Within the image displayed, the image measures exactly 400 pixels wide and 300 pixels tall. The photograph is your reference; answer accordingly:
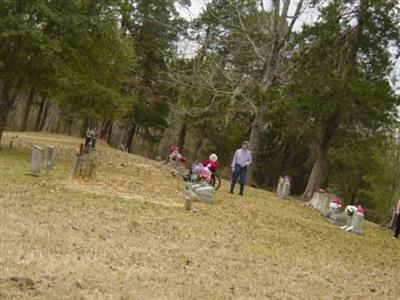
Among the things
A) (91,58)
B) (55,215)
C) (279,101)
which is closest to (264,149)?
(279,101)

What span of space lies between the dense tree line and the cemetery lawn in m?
6.35

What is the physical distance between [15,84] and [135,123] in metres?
26.2

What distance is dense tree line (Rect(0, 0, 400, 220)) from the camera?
20438 millimetres

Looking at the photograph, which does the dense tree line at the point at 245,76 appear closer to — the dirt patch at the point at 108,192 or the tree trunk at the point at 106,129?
the tree trunk at the point at 106,129

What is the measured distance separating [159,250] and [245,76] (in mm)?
23788

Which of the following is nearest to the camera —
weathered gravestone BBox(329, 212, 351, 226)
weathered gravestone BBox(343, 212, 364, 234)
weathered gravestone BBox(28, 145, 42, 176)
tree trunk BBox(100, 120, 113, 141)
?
weathered gravestone BBox(28, 145, 42, 176)

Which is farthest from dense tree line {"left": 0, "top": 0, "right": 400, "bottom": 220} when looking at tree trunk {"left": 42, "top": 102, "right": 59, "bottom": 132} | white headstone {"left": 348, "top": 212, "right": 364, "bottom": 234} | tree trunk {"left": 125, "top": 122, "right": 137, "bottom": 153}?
tree trunk {"left": 42, "top": 102, "right": 59, "bottom": 132}

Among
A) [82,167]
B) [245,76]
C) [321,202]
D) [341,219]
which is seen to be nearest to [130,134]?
[245,76]

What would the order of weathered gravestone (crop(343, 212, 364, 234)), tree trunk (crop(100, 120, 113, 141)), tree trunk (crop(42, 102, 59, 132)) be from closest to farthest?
weathered gravestone (crop(343, 212, 364, 234)), tree trunk (crop(100, 120, 113, 141)), tree trunk (crop(42, 102, 59, 132))

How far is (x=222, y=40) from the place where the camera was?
110 feet

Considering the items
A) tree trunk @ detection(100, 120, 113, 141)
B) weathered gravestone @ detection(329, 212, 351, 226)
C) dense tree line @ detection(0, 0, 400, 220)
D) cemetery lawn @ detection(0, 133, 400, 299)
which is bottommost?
cemetery lawn @ detection(0, 133, 400, 299)

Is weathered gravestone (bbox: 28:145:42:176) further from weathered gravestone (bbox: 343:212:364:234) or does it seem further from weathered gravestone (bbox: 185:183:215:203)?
weathered gravestone (bbox: 343:212:364:234)

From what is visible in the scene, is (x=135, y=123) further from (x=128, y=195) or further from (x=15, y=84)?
(x=128, y=195)

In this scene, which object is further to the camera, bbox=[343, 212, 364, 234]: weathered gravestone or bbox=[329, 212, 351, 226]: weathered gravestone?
bbox=[329, 212, 351, 226]: weathered gravestone
